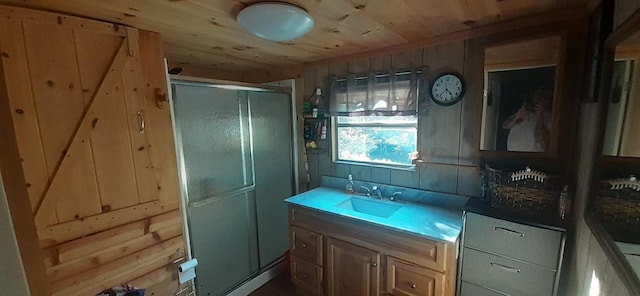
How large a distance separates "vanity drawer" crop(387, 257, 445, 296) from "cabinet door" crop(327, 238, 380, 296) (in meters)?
0.09

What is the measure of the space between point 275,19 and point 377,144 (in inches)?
55.3

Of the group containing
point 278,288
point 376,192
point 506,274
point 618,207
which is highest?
point 618,207

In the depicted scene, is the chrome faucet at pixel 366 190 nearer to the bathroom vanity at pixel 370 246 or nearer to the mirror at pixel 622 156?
the bathroom vanity at pixel 370 246

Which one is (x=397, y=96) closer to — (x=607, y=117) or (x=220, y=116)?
(x=607, y=117)

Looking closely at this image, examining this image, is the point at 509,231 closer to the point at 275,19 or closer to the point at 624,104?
the point at 624,104

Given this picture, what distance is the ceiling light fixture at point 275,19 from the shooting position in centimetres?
118

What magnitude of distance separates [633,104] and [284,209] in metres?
2.45

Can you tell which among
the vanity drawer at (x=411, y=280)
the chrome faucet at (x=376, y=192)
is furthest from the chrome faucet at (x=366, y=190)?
the vanity drawer at (x=411, y=280)

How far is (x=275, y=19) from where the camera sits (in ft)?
4.06

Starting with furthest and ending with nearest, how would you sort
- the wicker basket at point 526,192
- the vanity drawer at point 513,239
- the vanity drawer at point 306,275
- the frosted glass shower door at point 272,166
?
1. the frosted glass shower door at point 272,166
2. the vanity drawer at point 306,275
3. the wicker basket at point 526,192
4. the vanity drawer at point 513,239

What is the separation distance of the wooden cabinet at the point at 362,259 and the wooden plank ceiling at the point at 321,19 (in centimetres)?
124

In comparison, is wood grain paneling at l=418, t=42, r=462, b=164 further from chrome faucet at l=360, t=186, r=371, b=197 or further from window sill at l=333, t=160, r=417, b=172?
chrome faucet at l=360, t=186, r=371, b=197

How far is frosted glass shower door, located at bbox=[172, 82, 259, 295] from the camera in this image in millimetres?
1921

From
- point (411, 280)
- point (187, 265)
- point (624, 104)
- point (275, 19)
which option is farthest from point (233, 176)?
point (624, 104)
